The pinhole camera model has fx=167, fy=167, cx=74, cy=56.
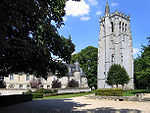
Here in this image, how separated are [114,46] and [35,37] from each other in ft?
166

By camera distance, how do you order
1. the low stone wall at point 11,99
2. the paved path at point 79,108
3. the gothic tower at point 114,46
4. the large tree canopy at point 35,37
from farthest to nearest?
the gothic tower at point 114,46
the low stone wall at point 11,99
the paved path at point 79,108
the large tree canopy at point 35,37

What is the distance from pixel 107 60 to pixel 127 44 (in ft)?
32.0

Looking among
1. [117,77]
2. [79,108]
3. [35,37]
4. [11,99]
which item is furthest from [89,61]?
[35,37]

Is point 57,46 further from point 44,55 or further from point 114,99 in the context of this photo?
point 114,99

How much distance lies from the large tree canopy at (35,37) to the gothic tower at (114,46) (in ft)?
153

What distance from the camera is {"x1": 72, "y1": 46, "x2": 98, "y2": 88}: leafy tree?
177 feet

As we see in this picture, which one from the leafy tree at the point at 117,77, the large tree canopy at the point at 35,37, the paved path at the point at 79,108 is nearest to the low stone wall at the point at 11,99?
the paved path at the point at 79,108

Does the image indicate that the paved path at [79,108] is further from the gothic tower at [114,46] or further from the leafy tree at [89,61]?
the gothic tower at [114,46]

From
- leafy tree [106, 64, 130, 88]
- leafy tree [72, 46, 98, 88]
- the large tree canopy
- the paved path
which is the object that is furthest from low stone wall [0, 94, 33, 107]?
leafy tree [72, 46, 98, 88]

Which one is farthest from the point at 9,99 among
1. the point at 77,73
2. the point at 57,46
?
the point at 77,73

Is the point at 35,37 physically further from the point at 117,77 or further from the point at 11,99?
the point at 117,77

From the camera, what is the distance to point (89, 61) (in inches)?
2133

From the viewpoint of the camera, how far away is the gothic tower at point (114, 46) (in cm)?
5844

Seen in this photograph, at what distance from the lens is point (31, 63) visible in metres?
12.0
